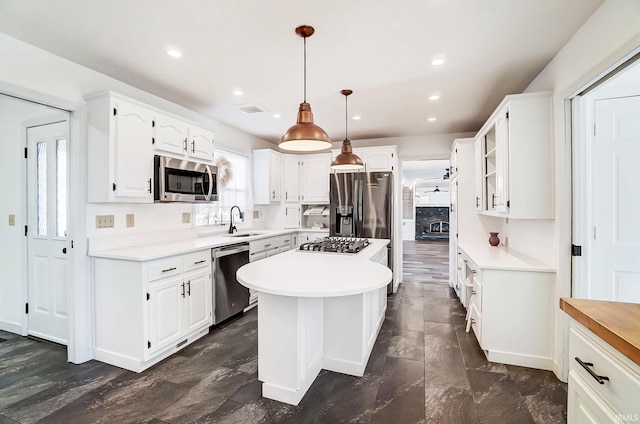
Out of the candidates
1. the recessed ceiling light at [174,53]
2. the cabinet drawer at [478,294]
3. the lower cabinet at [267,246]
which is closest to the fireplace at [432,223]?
the lower cabinet at [267,246]

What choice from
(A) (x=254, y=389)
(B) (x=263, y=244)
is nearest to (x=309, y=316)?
(A) (x=254, y=389)

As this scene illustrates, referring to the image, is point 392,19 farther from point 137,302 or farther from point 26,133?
point 26,133

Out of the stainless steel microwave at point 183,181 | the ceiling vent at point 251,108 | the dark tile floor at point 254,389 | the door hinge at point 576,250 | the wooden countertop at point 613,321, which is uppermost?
the ceiling vent at point 251,108

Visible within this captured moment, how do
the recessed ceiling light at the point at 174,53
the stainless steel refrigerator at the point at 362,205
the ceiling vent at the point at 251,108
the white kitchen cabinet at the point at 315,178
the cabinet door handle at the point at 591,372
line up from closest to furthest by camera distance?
1. the cabinet door handle at the point at 591,372
2. the recessed ceiling light at the point at 174,53
3. the ceiling vent at the point at 251,108
4. the stainless steel refrigerator at the point at 362,205
5. the white kitchen cabinet at the point at 315,178

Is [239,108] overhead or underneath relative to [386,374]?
overhead

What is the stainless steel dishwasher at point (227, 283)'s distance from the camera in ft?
10.4

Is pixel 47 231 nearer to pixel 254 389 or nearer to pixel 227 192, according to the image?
pixel 227 192

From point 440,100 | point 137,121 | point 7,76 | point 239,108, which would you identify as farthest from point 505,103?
point 7,76

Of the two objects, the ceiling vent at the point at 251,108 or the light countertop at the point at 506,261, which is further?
the ceiling vent at the point at 251,108

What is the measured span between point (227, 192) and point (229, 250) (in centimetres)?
143

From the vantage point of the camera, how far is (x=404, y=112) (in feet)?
12.4

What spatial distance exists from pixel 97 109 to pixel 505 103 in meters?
3.56

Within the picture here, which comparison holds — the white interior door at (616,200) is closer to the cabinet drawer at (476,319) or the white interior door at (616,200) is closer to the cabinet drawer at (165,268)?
the cabinet drawer at (476,319)

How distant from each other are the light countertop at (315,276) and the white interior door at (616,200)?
5.43ft
